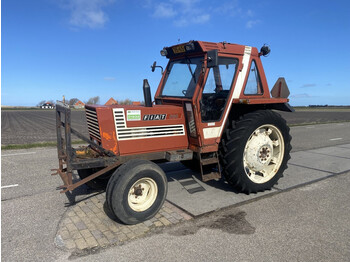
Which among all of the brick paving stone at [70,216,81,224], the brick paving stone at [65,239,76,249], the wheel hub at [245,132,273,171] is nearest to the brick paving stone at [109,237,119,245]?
the brick paving stone at [65,239,76,249]

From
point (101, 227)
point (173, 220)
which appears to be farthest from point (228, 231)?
point (101, 227)

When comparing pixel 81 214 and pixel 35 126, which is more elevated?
pixel 35 126

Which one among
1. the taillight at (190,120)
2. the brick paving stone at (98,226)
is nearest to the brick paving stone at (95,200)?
the brick paving stone at (98,226)

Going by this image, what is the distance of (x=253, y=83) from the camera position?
4.76 m

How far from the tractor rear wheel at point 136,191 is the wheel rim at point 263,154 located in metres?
1.71

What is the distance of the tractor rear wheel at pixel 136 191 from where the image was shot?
3369 millimetres

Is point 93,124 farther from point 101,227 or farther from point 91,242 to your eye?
point 91,242

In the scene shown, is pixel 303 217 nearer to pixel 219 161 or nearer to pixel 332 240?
pixel 332 240

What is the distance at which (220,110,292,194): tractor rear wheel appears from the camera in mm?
4289

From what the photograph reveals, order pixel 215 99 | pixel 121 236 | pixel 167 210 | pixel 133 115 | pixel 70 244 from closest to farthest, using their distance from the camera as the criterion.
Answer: pixel 70 244, pixel 121 236, pixel 133 115, pixel 167 210, pixel 215 99

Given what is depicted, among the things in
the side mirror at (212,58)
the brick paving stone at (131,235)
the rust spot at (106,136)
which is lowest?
the brick paving stone at (131,235)

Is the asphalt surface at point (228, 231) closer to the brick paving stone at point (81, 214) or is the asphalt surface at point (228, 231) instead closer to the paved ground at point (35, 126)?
the brick paving stone at point (81, 214)

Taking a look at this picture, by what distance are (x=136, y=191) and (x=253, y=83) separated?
2.76 metres

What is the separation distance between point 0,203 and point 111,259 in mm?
2480
